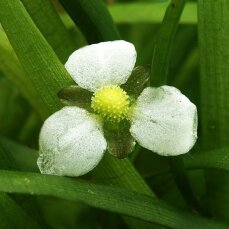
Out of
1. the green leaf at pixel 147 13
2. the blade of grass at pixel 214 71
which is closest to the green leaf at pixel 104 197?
the blade of grass at pixel 214 71

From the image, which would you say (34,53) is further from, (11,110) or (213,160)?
(11,110)

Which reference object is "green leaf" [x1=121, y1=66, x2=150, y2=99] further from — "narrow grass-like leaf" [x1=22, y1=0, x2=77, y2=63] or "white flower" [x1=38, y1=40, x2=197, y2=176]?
"narrow grass-like leaf" [x1=22, y1=0, x2=77, y2=63]

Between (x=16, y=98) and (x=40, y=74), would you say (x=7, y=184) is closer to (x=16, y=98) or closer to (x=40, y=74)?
(x=40, y=74)

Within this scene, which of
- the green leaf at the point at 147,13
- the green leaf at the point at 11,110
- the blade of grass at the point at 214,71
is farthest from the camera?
the green leaf at the point at 11,110

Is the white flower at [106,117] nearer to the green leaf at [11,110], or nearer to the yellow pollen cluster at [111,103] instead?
the yellow pollen cluster at [111,103]

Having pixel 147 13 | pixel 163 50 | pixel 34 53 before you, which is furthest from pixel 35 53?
pixel 147 13

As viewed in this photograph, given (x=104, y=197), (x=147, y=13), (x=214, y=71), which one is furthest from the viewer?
(x=147, y=13)
